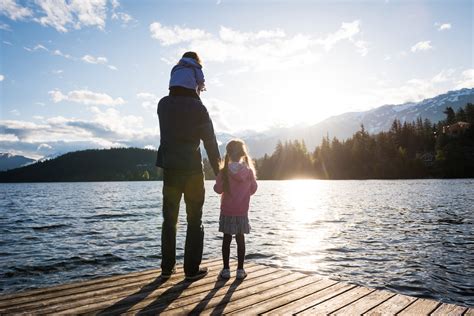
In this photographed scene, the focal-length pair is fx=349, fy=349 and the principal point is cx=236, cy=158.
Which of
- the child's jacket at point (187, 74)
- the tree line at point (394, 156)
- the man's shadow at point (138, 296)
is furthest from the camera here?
the tree line at point (394, 156)

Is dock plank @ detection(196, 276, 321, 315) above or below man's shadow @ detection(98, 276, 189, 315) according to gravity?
below

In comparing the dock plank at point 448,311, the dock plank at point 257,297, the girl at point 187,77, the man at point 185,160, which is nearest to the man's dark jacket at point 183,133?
the man at point 185,160

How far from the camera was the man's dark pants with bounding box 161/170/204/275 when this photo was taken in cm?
682

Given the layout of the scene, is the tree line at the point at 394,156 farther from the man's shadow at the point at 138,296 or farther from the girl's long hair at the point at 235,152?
the man's shadow at the point at 138,296

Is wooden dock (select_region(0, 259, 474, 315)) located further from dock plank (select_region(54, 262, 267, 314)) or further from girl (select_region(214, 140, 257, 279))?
girl (select_region(214, 140, 257, 279))

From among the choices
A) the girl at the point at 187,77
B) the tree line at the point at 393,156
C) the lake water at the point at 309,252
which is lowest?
the lake water at the point at 309,252

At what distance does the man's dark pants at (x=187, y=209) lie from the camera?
6.82 metres

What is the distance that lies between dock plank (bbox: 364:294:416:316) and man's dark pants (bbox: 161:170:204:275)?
3.34m

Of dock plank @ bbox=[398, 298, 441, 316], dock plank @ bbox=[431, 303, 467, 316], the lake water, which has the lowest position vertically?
the lake water

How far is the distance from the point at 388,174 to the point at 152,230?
13894 centimetres

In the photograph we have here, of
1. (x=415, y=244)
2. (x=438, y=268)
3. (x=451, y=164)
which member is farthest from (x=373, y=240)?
(x=451, y=164)

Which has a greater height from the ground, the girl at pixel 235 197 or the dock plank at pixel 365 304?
the girl at pixel 235 197

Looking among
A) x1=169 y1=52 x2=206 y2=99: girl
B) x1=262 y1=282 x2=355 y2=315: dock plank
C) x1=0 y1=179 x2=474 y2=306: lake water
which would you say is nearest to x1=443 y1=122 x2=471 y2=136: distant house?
x1=0 y1=179 x2=474 y2=306: lake water

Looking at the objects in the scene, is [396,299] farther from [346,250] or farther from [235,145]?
[346,250]
